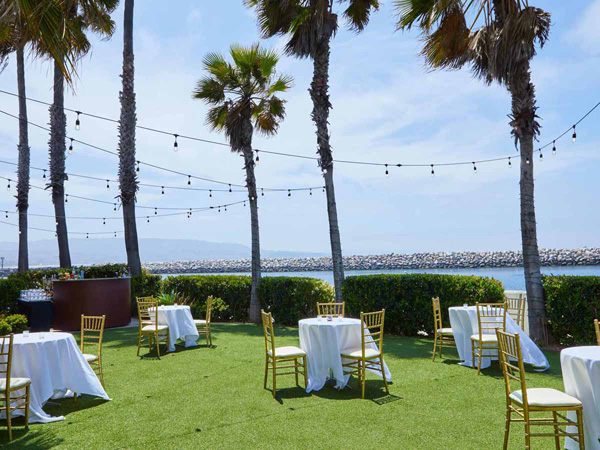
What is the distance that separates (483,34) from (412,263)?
126ft

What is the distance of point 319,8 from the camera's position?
10242mm

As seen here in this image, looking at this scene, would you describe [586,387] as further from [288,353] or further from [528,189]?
[528,189]

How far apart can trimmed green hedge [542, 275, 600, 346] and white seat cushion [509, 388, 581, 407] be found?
4.36 meters

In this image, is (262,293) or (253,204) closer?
(262,293)

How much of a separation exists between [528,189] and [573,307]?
215 centimetres

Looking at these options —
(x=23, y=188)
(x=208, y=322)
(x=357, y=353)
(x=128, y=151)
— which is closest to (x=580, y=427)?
(x=357, y=353)

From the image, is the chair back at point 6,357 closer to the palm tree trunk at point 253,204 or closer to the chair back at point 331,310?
the chair back at point 331,310

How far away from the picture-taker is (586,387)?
3.45 metres

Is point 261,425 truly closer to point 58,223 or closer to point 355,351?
point 355,351

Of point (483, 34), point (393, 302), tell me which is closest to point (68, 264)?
point (393, 302)


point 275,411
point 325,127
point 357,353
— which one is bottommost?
point 275,411

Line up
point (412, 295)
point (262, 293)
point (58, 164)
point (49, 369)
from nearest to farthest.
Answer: point (49, 369) < point (412, 295) < point (262, 293) < point (58, 164)

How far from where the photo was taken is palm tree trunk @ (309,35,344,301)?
10.5 meters

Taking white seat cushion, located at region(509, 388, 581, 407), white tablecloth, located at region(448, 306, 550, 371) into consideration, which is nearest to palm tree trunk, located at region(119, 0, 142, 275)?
white tablecloth, located at region(448, 306, 550, 371)
